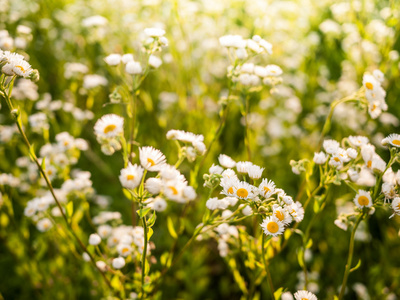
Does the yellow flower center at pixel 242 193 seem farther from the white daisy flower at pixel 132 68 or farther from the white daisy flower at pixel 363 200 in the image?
the white daisy flower at pixel 132 68

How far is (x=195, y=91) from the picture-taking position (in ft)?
9.14

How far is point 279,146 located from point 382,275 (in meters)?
1.28

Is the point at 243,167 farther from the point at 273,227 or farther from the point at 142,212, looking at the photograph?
the point at 142,212

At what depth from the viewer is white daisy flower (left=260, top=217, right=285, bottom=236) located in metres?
0.98

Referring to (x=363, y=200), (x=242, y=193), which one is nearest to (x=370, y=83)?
(x=363, y=200)

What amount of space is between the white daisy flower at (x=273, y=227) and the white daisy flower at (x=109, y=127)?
524 mm

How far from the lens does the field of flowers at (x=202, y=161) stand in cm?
116

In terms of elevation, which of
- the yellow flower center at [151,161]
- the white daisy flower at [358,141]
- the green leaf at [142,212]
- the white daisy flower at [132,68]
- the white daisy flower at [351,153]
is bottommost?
the white daisy flower at [358,141]

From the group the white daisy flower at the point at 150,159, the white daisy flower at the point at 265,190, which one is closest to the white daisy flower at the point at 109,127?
the white daisy flower at the point at 150,159

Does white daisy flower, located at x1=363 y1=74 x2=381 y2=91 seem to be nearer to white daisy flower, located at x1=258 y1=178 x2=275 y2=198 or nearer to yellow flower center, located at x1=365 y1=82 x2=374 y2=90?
yellow flower center, located at x1=365 y1=82 x2=374 y2=90

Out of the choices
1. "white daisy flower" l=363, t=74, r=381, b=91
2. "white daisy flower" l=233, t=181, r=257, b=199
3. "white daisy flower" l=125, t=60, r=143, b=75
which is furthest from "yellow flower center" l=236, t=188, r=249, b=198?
"white daisy flower" l=363, t=74, r=381, b=91

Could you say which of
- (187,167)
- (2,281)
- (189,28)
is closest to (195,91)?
(187,167)

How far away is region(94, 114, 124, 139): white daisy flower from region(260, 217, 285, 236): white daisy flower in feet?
1.72

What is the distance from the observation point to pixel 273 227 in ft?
3.28
